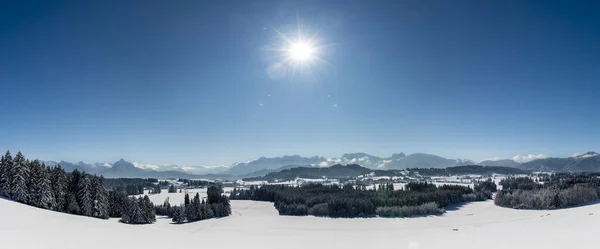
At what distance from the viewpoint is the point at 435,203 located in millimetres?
152000

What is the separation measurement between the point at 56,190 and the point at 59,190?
1.96 ft

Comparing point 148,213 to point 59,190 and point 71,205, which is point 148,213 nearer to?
→ point 71,205

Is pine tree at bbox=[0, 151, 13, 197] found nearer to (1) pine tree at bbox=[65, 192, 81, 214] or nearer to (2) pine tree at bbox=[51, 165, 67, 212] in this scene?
(2) pine tree at bbox=[51, 165, 67, 212]

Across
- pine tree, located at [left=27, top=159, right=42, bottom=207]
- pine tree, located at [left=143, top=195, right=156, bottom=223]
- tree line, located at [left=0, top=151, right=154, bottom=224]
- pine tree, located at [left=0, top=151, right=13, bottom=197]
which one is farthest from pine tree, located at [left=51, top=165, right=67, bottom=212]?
pine tree, located at [left=143, top=195, right=156, bottom=223]

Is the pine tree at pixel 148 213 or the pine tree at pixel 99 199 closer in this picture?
the pine tree at pixel 99 199

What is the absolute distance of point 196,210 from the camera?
13138 centimetres

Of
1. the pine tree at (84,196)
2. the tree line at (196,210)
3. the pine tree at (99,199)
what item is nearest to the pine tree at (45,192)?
the pine tree at (84,196)

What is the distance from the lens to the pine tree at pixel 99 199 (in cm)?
8662

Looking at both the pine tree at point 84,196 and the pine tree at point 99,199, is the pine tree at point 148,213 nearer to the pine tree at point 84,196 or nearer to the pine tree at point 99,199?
the pine tree at point 99,199

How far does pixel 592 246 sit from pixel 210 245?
5155 cm

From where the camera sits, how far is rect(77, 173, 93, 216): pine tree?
83938 mm

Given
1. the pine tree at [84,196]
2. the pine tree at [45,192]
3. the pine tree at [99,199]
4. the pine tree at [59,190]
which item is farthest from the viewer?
the pine tree at [99,199]

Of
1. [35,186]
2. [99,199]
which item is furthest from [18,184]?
[99,199]

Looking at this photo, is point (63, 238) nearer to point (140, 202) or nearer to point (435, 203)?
point (140, 202)
